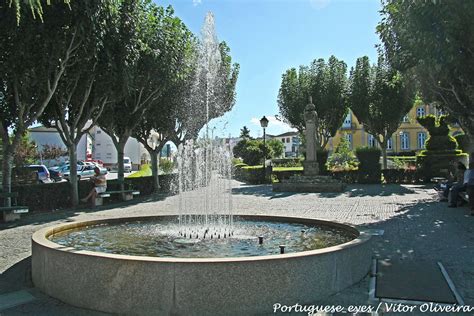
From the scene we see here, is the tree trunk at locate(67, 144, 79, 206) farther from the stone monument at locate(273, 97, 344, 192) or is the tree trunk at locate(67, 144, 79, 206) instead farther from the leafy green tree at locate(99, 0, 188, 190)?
the stone monument at locate(273, 97, 344, 192)

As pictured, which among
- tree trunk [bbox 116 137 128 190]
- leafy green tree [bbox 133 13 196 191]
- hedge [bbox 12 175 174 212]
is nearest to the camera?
hedge [bbox 12 175 174 212]

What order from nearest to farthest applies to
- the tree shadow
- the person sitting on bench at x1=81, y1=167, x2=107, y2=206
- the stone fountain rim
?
1. the stone fountain rim
2. the tree shadow
3. the person sitting on bench at x1=81, y1=167, x2=107, y2=206

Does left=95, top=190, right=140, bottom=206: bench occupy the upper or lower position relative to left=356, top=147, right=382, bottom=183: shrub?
lower

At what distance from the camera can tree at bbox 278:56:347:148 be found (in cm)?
3189

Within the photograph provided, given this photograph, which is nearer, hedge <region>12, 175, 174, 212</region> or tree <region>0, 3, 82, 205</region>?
tree <region>0, 3, 82, 205</region>

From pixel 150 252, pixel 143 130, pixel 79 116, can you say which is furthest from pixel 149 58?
pixel 150 252

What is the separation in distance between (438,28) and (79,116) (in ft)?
39.7

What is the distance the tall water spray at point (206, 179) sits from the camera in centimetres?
925

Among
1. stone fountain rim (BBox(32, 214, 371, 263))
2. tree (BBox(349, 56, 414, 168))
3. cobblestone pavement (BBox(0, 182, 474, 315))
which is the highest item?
tree (BBox(349, 56, 414, 168))

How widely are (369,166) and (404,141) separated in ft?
146

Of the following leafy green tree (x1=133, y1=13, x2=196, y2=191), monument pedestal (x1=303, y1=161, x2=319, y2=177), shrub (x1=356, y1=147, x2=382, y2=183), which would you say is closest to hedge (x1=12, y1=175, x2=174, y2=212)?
leafy green tree (x1=133, y1=13, x2=196, y2=191)

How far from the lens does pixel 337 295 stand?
4.90 meters

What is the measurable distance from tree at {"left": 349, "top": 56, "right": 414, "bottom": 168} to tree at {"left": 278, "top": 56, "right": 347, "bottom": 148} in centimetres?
153

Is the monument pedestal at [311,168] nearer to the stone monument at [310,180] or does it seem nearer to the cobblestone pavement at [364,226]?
the stone monument at [310,180]
